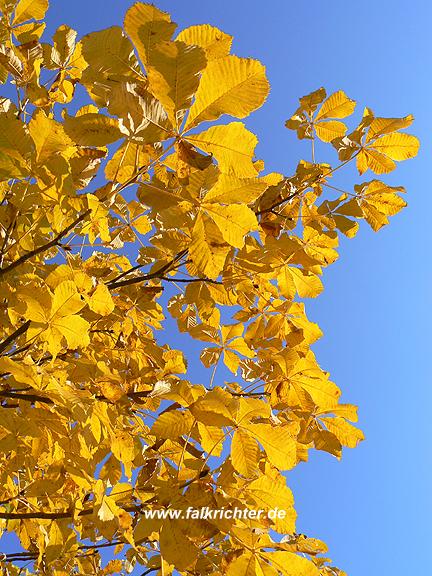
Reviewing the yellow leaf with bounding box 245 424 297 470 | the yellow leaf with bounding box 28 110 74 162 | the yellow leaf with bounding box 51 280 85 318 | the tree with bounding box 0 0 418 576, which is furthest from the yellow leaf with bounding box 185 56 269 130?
the yellow leaf with bounding box 245 424 297 470

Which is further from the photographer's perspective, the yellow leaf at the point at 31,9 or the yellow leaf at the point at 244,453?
the yellow leaf at the point at 31,9

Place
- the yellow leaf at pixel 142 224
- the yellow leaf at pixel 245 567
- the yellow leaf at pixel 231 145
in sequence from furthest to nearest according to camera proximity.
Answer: the yellow leaf at pixel 142 224 → the yellow leaf at pixel 245 567 → the yellow leaf at pixel 231 145

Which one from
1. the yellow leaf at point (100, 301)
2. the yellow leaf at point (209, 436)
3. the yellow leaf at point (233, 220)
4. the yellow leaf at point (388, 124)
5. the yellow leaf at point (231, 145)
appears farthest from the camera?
the yellow leaf at point (100, 301)

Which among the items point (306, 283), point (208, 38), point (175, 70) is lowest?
point (175, 70)

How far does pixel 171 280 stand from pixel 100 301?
23 cm

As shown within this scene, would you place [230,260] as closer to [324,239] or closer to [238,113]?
[324,239]

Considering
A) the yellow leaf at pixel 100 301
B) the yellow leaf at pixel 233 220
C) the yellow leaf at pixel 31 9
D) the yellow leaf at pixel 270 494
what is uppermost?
the yellow leaf at pixel 31 9

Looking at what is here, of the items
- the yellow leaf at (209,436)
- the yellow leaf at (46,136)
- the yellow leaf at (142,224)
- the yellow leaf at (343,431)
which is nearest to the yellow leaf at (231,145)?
the yellow leaf at (46,136)

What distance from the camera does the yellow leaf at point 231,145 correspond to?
81cm

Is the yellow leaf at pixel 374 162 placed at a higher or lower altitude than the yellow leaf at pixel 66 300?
higher

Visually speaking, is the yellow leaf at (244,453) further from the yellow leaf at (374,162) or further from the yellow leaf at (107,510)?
the yellow leaf at (374,162)

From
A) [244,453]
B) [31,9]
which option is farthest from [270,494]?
[31,9]

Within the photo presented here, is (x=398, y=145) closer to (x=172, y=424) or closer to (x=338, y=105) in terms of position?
(x=338, y=105)

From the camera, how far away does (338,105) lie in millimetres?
1518
